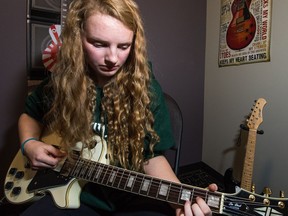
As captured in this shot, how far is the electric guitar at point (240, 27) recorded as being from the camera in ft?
4.96

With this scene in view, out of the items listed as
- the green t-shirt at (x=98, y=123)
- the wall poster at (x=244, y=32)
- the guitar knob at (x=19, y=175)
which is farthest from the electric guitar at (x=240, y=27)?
the guitar knob at (x=19, y=175)

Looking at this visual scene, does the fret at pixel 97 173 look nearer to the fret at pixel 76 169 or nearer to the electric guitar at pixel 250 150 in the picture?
the fret at pixel 76 169

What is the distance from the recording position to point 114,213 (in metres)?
0.76

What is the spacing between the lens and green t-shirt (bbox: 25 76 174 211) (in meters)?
0.77

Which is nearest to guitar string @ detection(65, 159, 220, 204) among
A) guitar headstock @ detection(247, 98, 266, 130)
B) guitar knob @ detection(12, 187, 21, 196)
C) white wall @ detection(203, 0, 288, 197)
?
guitar knob @ detection(12, 187, 21, 196)

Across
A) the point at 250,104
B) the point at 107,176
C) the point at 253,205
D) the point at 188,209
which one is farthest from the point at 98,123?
the point at 250,104

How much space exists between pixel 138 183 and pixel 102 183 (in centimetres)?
12

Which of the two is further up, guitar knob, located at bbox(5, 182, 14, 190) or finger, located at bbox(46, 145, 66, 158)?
finger, located at bbox(46, 145, 66, 158)

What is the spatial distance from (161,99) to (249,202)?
441 millimetres

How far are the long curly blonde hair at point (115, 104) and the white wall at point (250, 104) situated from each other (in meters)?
0.89

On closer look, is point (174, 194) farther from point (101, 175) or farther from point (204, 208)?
point (101, 175)

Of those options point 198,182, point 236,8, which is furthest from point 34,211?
point 236,8

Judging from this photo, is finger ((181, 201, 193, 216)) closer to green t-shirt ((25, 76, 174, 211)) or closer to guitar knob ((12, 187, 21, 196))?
green t-shirt ((25, 76, 174, 211))

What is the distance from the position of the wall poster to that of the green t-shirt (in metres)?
0.89
